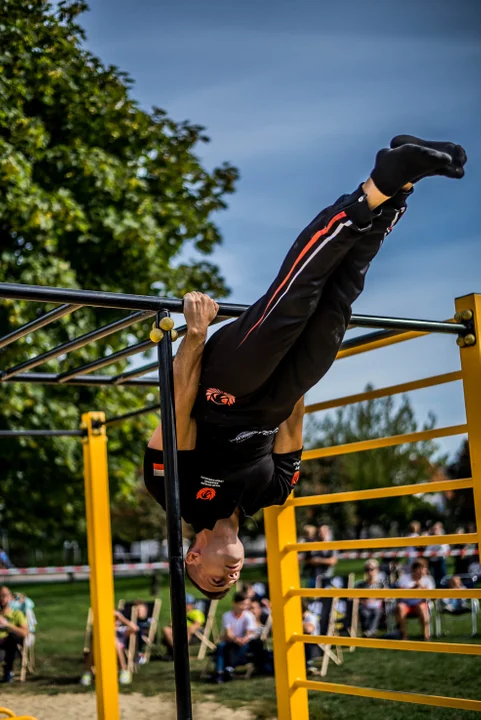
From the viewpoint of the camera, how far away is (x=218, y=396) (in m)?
3.41

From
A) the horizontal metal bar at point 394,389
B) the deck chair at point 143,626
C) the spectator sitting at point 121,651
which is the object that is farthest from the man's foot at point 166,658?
the horizontal metal bar at point 394,389

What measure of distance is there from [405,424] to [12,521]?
3105 cm

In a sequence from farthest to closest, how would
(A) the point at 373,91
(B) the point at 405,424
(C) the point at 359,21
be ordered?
(B) the point at 405,424 < (A) the point at 373,91 < (C) the point at 359,21

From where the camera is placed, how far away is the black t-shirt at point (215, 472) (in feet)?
11.5

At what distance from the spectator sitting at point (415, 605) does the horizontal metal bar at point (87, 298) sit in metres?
8.43

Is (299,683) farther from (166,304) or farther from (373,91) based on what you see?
(373,91)

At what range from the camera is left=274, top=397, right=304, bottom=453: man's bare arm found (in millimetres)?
4059

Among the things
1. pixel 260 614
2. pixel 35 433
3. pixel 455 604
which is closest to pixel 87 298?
pixel 35 433

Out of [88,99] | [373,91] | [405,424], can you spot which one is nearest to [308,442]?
[405,424]

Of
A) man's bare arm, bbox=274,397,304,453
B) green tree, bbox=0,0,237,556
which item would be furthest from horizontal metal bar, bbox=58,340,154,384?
green tree, bbox=0,0,237,556

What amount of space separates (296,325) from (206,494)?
33.0 inches

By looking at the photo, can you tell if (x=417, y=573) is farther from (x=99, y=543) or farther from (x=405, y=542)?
(x=405, y=542)

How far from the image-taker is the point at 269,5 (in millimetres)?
20312

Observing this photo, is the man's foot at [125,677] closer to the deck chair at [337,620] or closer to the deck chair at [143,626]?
the deck chair at [143,626]
